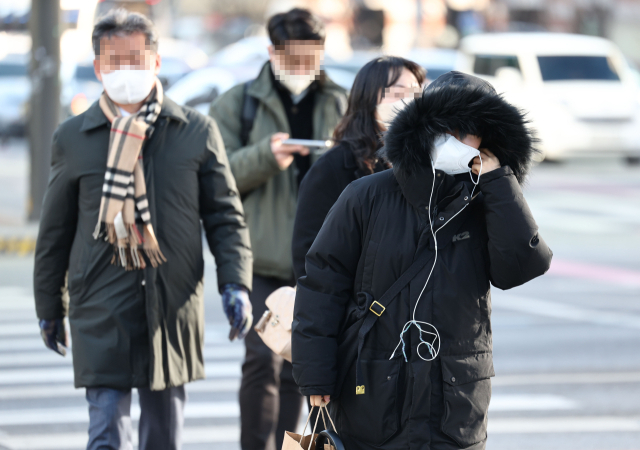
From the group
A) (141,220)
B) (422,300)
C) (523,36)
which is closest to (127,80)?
(141,220)

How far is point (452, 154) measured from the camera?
109 inches

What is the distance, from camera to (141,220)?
3.67 meters

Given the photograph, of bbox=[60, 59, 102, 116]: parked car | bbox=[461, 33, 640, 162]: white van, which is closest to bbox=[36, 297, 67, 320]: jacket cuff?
bbox=[60, 59, 102, 116]: parked car

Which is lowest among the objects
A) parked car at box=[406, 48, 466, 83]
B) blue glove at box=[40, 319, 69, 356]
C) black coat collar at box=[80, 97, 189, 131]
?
parked car at box=[406, 48, 466, 83]

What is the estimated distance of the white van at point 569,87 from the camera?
715 inches

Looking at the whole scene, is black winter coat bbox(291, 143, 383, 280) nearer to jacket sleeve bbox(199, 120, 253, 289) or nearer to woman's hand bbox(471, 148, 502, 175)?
jacket sleeve bbox(199, 120, 253, 289)

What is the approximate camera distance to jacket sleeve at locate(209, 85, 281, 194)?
4.37m

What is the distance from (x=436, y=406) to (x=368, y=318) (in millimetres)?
319

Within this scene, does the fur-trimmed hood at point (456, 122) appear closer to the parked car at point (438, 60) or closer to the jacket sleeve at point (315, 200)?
the jacket sleeve at point (315, 200)

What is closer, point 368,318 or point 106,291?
point 368,318

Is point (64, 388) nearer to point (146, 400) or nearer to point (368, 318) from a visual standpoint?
point (146, 400)

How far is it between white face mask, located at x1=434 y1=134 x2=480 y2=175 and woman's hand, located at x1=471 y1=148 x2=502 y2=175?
5cm

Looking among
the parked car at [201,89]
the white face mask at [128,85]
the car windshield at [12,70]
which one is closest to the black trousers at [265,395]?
the white face mask at [128,85]

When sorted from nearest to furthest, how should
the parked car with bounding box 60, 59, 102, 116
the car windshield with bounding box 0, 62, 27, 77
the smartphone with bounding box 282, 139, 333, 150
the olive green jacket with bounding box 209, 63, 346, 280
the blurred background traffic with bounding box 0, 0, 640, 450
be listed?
the smartphone with bounding box 282, 139, 333, 150, the olive green jacket with bounding box 209, 63, 346, 280, the blurred background traffic with bounding box 0, 0, 640, 450, the parked car with bounding box 60, 59, 102, 116, the car windshield with bounding box 0, 62, 27, 77
